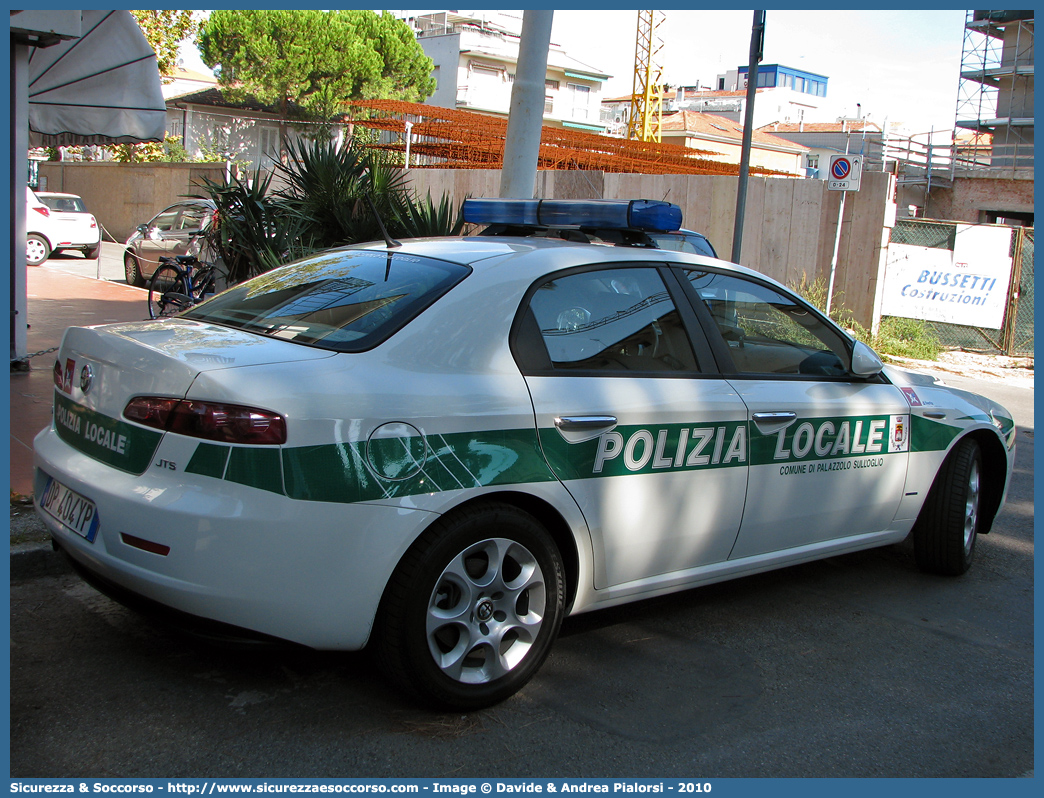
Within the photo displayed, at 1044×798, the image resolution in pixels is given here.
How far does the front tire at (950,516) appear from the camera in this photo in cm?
487

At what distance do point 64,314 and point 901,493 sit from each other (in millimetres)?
10508

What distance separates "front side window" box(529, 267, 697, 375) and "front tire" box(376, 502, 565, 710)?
68cm

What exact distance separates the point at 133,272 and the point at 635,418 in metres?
16.6

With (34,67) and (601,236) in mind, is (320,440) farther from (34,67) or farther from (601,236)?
(34,67)

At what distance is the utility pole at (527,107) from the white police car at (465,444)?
320 centimetres

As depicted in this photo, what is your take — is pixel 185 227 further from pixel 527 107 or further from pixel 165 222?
pixel 527 107

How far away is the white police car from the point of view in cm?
289

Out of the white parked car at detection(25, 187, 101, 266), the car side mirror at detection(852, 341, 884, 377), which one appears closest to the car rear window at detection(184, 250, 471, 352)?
the car side mirror at detection(852, 341, 884, 377)

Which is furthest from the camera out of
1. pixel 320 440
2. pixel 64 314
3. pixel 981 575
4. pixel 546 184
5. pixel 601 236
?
pixel 546 184

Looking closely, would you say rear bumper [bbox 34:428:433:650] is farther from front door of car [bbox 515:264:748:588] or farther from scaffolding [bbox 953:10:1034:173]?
scaffolding [bbox 953:10:1034:173]

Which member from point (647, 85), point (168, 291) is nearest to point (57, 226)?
point (168, 291)
